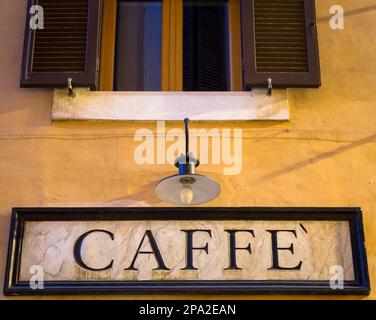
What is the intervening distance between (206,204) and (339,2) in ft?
7.16

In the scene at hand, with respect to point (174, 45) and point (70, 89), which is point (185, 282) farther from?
point (174, 45)

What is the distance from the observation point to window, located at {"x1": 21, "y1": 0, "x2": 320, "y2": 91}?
6543 mm

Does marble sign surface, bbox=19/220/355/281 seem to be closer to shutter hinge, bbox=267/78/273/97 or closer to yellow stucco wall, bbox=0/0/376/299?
yellow stucco wall, bbox=0/0/376/299

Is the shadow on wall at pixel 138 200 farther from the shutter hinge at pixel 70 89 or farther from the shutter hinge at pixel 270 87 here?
the shutter hinge at pixel 270 87

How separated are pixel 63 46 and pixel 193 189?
1.76 metres

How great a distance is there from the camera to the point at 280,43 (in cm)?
668

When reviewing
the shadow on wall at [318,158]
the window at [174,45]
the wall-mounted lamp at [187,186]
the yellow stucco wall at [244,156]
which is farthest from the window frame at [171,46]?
the wall-mounted lamp at [187,186]

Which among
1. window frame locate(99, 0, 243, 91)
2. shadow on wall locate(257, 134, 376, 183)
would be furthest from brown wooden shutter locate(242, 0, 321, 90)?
shadow on wall locate(257, 134, 376, 183)

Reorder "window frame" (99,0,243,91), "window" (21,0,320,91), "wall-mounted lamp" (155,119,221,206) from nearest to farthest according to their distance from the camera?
1. "wall-mounted lamp" (155,119,221,206)
2. "window" (21,0,320,91)
3. "window frame" (99,0,243,91)

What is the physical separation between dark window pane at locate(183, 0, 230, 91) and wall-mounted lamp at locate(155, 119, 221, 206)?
44.0 inches

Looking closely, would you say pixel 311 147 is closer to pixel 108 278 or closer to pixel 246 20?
pixel 246 20

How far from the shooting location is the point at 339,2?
6.98m
